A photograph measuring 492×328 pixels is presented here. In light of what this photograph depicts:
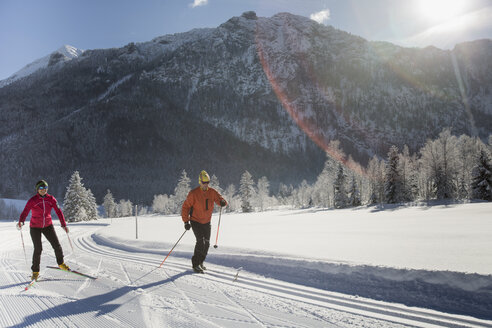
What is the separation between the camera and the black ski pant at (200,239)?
5.77m

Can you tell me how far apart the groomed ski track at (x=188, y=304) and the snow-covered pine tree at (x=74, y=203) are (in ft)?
128

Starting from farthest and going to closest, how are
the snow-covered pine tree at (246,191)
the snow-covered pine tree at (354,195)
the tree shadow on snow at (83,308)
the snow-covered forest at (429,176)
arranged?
the snow-covered pine tree at (246,191)
the snow-covered pine tree at (354,195)
the snow-covered forest at (429,176)
the tree shadow on snow at (83,308)

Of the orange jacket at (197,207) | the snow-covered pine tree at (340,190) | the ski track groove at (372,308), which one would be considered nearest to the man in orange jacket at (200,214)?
the orange jacket at (197,207)

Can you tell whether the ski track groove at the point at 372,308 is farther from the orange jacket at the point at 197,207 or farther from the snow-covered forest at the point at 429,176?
the snow-covered forest at the point at 429,176

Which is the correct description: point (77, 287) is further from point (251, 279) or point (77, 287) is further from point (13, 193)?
point (13, 193)

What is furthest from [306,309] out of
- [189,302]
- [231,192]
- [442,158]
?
[231,192]

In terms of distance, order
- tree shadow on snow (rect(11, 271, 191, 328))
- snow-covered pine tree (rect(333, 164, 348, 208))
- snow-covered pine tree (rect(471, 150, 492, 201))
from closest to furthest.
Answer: tree shadow on snow (rect(11, 271, 191, 328))
snow-covered pine tree (rect(471, 150, 492, 201))
snow-covered pine tree (rect(333, 164, 348, 208))

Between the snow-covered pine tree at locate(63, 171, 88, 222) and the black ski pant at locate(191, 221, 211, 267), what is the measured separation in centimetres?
4094

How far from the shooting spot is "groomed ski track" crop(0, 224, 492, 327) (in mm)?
3318

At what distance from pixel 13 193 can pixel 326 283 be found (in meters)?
220

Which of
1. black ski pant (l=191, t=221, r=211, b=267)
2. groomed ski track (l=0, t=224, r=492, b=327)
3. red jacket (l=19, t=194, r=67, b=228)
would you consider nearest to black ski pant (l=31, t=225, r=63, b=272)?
red jacket (l=19, t=194, r=67, b=228)

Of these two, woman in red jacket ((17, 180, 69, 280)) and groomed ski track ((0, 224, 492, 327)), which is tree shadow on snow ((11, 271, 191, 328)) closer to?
groomed ski track ((0, 224, 492, 327))

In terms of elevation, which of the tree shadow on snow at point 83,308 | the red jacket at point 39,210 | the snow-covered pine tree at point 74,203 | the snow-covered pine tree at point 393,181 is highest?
the snow-covered pine tree at point 393,181

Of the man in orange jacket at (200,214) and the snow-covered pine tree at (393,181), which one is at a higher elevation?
the snow-covered pine tree at (393,181)
